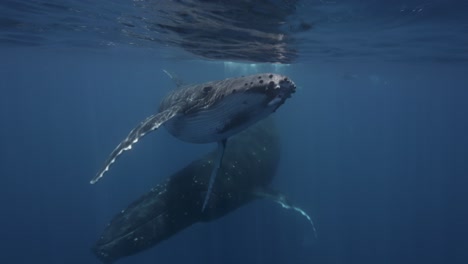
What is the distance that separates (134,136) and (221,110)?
1.79 meters

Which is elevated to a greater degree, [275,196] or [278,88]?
[278,88]

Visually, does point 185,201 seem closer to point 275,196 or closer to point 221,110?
point 275,196

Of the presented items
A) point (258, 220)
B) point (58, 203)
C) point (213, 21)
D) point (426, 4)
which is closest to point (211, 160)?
point (213, 21)

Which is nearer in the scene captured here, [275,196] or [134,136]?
[134,136]

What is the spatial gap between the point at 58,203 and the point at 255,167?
3946cm

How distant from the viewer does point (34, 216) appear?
44.0 metres

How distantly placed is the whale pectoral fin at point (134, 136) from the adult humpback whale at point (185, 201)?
3.29 metres

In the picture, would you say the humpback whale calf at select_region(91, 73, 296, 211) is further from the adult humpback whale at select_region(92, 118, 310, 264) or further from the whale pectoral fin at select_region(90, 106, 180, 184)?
the adult humpback whale at select_region(92, 118, 310, 264)

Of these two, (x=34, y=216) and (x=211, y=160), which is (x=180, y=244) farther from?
(x=34, y=216)

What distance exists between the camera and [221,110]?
6.54 meters

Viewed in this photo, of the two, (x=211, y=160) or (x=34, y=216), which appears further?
(x=34, y=216)

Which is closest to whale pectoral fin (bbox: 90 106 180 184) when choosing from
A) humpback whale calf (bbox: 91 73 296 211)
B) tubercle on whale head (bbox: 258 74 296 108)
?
humpback whale calf (bbox: 91 73 296 211)

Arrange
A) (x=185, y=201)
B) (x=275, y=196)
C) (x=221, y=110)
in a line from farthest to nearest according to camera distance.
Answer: (x=275, y=196), (x=185, y=201), (x=221, y=110)

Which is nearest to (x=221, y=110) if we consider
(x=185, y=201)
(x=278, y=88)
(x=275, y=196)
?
(x=278, y=88)
